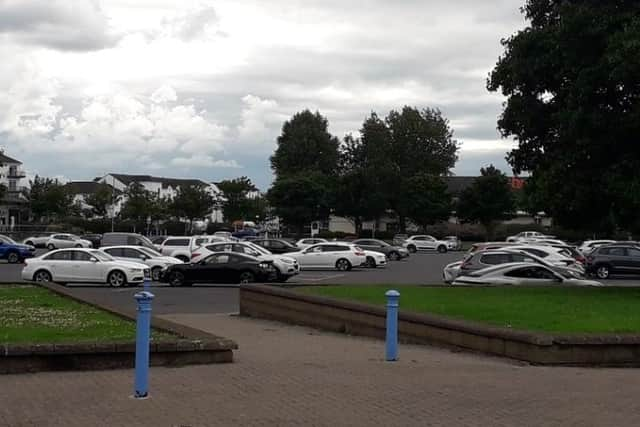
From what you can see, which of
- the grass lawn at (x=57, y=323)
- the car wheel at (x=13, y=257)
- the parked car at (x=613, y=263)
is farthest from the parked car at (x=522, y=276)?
the car wheel at (x=13, y=257)

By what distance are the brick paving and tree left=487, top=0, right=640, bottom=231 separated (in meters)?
8.82

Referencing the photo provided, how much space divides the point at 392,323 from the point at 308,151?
310 feet

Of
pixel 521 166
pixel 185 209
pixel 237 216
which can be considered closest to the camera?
pixel 521 166

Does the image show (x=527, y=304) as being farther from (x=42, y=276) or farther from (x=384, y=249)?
(x=384, y=249)

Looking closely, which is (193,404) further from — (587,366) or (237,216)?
(237,216)

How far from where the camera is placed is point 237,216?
116 metres

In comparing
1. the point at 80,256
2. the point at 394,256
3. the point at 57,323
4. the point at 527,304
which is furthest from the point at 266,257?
the point at 394,256

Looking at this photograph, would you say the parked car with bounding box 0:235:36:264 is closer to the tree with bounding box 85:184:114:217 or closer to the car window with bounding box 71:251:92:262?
the car window with bounding box 71:251:92:262

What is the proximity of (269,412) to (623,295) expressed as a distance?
13625 mm

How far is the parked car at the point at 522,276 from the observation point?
23.2 meters

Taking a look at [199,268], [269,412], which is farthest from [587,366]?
[199,268]

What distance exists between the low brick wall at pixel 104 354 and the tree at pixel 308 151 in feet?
306

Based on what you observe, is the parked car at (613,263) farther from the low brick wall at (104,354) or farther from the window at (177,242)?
the low brick wall at (104,354)

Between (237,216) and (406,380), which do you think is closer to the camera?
→ (406,380)
